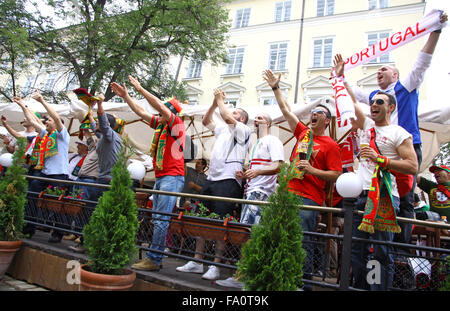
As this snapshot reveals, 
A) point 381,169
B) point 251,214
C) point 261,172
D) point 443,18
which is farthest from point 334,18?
point 381,169

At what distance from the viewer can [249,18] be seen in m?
21.5

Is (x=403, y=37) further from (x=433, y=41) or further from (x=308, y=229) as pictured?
(x=308, y=229)

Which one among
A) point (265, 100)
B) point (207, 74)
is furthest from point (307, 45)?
point (207, 74)

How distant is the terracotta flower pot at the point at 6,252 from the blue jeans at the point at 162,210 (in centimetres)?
191

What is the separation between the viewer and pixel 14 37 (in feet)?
31.5

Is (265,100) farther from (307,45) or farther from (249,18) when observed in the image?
(249,18)

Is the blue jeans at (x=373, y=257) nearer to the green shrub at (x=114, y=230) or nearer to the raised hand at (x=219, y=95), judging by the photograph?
the green shrub at (x=114, y=230)

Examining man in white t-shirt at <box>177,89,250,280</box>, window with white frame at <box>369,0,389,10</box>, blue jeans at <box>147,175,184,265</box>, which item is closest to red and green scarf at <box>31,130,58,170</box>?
blue jeans at <box>147,175,184,265</box>

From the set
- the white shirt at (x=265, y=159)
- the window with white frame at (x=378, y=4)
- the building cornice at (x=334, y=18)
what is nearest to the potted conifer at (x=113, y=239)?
the white shirt at (x=265, y=159)

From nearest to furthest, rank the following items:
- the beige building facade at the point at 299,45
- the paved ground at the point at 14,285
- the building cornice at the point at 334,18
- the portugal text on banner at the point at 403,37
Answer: the portugal text on banner at the point at 403,37 < the paved ground at the point at 14,285 < the building cornice at the point at 334,18 < the beige building facade at the point at 299,45

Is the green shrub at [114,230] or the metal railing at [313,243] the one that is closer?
the metal railing at [313,243]

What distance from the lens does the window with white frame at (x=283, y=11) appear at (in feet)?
67.1

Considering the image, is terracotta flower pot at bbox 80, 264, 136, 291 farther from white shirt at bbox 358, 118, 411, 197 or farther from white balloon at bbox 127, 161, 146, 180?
white shirt at bbox 358, 118, 411, 197

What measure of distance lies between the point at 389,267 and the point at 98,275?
2.45 m
